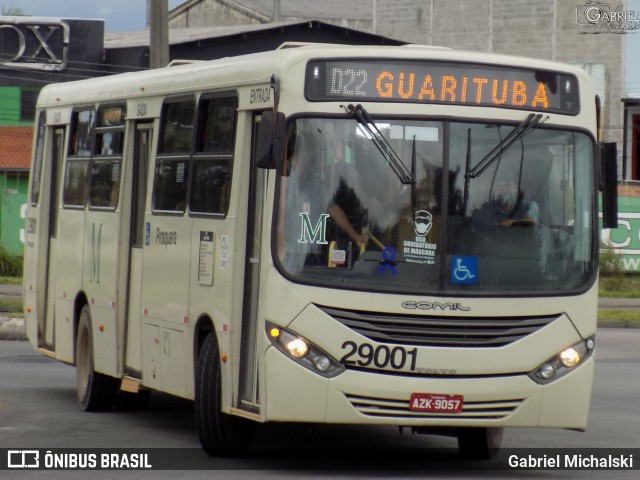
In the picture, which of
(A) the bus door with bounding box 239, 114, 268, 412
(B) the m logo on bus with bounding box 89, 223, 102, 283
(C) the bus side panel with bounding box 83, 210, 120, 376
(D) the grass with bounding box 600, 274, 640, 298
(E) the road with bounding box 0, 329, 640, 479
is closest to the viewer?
(A) the bus door with bounding box 239, 114, 268, 412

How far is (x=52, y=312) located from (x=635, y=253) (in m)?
23.8

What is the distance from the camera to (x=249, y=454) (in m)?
10.6

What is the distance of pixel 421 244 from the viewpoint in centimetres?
959

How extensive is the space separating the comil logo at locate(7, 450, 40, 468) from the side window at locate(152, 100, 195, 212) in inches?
86.7

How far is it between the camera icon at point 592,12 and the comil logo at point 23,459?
4322 cm

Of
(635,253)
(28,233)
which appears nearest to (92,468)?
(28,233)

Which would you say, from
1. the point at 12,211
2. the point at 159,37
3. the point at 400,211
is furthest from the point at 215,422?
the point at 12,211

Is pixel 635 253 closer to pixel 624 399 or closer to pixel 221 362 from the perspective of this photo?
pixel 624 399

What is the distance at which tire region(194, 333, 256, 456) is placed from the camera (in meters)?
10.2

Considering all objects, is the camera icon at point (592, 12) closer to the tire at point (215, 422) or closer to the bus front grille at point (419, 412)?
the tire at point (215, 422)

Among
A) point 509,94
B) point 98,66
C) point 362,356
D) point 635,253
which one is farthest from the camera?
point 98,66

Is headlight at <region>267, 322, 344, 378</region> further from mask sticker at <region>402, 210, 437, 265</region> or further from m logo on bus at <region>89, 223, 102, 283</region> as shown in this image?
m logo on bus at <region>89, 223, 102, 283</region>

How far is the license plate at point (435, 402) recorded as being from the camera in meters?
9.41

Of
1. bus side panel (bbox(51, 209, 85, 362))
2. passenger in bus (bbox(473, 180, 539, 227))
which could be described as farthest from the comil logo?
bus side panel (bbox(51, 209, 85, 362))
